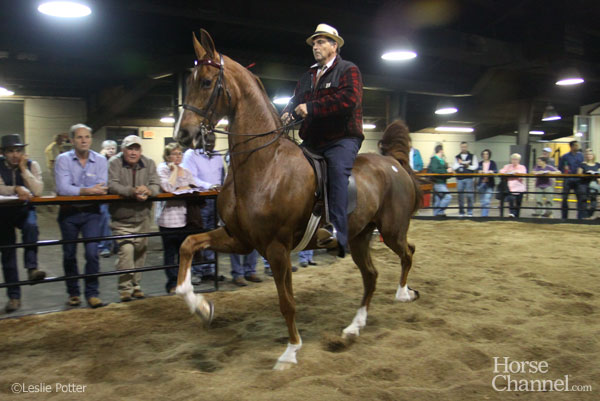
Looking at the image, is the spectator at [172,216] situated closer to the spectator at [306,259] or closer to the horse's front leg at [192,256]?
the horse's front leg at [192,256]

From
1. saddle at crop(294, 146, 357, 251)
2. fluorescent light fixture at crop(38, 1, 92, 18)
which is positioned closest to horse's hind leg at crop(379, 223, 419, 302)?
saddle at crop(294, 146, 357, 251)

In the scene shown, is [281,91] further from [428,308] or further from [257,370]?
[257,370]

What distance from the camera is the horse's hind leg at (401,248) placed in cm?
450

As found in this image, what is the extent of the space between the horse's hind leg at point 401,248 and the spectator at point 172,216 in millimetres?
2353

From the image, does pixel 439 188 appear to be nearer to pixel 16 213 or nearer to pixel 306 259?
pixel 306 259

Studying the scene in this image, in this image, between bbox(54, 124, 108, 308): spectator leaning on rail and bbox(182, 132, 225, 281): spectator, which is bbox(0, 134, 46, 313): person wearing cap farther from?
bbox(182, 132, 225, 281): spectator

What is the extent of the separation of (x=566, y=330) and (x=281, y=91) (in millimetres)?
11193

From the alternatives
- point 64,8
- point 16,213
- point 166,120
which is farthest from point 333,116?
point 166,120

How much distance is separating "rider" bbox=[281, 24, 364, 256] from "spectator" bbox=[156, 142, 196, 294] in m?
1.93

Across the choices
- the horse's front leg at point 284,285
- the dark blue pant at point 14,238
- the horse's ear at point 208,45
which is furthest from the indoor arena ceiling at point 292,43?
the horse's front leg at point 284,285

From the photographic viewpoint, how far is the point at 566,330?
3809mm

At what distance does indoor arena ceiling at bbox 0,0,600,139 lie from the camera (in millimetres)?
8773

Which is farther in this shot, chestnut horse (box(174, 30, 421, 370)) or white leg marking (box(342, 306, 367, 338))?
white leg marking (box(342, 306, 367, 338))

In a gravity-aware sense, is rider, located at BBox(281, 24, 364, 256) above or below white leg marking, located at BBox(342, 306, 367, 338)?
above
